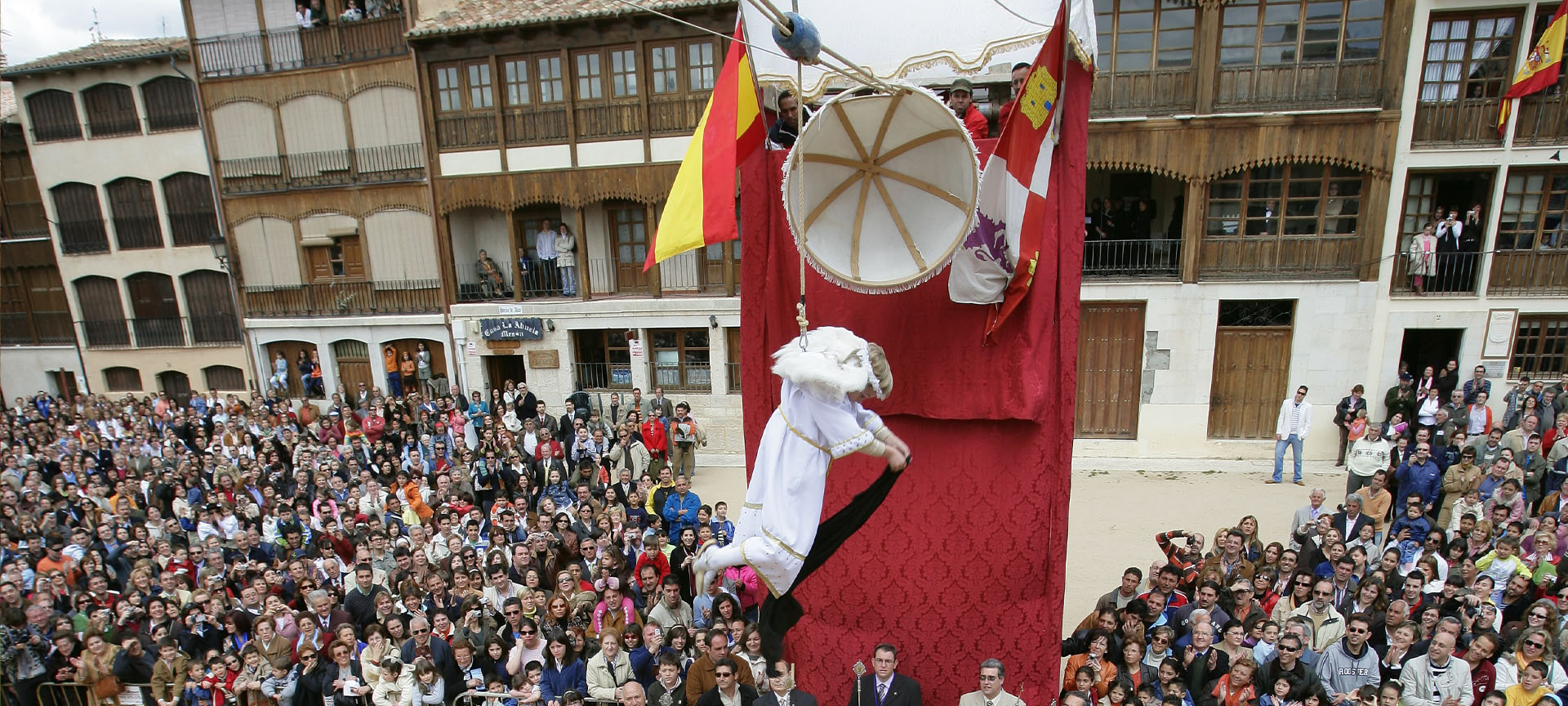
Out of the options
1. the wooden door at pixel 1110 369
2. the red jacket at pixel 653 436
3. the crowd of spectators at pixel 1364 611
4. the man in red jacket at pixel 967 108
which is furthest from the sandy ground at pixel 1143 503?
the man in red jacket at pixel 967 108

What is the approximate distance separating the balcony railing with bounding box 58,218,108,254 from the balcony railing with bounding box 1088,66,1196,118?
56.5ft

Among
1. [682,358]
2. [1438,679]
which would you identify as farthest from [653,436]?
[1438,679]

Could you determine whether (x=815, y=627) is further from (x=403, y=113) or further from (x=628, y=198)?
(x=403, y=113)

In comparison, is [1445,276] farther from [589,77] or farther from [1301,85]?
[589,77]

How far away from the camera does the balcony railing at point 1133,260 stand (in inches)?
389

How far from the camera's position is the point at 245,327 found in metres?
13.5

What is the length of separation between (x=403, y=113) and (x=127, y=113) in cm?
594

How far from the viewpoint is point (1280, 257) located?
A: 9531mm

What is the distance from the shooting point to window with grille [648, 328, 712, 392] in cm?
1159

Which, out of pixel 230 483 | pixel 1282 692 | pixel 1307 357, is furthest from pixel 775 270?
pixel 1307 357

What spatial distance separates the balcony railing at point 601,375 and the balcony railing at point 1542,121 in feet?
38.8

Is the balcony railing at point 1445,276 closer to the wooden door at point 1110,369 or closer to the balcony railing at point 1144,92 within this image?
the wooden door at point 1110,369

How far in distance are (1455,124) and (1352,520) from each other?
6.38m

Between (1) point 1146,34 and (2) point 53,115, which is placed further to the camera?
(2) point 53,115
